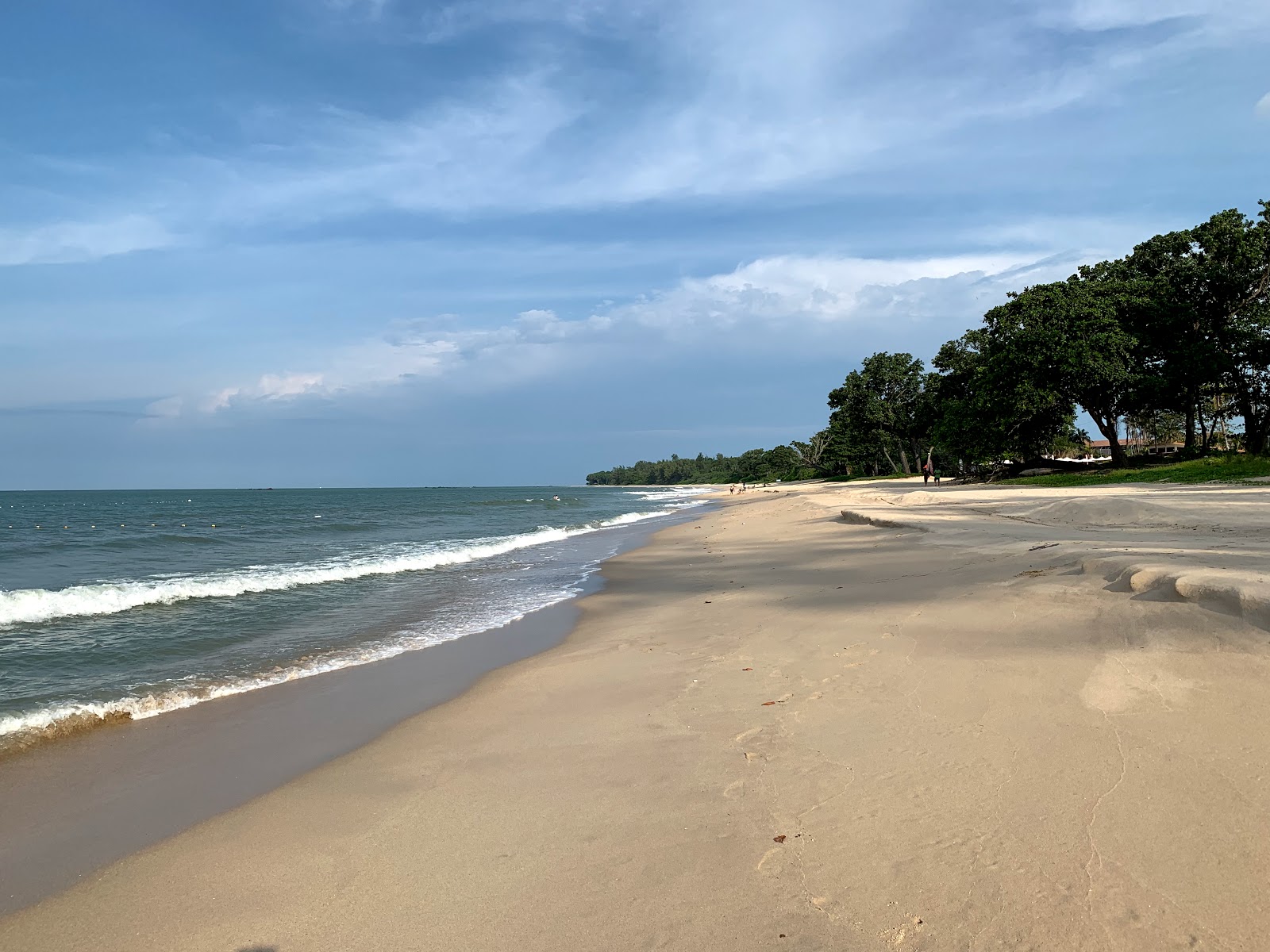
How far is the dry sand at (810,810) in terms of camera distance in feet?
8.79

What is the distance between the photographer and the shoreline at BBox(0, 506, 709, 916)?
4.17 m

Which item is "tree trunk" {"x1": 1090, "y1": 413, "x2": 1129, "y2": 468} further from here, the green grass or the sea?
the sea

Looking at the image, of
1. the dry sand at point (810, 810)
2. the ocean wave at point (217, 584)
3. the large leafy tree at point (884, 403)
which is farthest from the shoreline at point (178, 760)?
the large leafy tree at point (884, 403)

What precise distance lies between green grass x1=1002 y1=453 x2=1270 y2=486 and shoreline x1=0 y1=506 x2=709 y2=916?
91.0 ft

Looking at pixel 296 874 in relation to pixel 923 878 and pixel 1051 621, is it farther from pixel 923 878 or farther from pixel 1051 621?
pixel 1051 621

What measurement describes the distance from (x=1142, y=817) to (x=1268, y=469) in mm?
28997

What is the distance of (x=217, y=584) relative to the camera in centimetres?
1530

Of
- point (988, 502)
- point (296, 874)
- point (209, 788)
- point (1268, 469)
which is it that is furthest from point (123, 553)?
point (1268, 469)

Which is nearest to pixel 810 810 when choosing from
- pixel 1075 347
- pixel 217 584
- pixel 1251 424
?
pixel 217 584

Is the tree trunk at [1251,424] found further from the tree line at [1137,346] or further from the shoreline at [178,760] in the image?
the shoreline at [178,760]

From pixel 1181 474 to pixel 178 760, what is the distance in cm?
3382

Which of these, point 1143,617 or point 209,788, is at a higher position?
point 1143,617

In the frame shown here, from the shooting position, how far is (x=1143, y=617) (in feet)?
18.3

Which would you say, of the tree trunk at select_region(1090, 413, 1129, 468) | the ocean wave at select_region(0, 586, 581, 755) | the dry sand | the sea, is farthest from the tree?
the ocean wave at select_region(0, 586, 581, 755)
